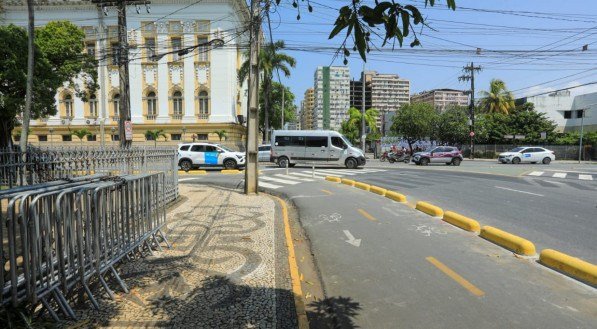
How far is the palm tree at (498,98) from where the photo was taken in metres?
59.6

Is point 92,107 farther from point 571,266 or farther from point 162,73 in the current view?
point 571,266

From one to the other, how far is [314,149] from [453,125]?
27630 mm


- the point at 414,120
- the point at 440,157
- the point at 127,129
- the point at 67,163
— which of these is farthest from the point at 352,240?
the point at 414,120

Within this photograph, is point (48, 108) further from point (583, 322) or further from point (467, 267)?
point (583, 322)

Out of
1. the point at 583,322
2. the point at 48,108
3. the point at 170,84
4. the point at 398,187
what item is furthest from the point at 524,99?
the point at 583,322

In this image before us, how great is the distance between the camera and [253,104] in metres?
13.5

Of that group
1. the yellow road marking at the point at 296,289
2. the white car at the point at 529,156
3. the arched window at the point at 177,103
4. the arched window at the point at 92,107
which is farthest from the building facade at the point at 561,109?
the yellow road marking at the point at 296,289

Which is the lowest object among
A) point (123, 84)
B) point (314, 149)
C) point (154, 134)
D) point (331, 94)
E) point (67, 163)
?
point (314, 149)

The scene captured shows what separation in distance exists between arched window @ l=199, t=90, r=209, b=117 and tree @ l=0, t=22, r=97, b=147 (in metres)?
15.6

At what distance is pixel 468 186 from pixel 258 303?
42.9ft

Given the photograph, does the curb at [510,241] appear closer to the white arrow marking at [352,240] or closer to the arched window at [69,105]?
the white arrow marking at [352,240]

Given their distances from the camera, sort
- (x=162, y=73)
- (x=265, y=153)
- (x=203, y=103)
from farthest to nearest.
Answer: (x=203, y=103) → (x=162, y=73) → (x=265, y=153)

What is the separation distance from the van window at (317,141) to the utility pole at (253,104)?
14.0 metres

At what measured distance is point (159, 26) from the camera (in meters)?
39.8
